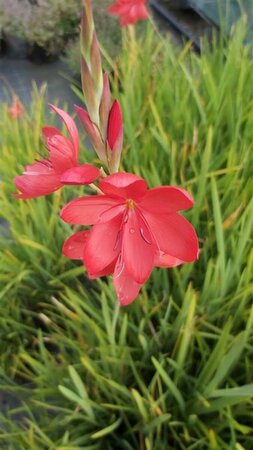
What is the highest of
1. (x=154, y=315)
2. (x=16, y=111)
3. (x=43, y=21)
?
(x=43, y=21)

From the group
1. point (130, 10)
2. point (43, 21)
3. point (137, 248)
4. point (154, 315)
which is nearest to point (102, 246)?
point (137, 248)

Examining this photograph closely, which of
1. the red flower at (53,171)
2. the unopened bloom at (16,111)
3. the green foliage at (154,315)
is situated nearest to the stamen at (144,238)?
Answer: the red flower at (53,171)

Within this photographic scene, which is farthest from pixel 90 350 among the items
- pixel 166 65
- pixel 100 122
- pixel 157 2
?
pixel 157 2

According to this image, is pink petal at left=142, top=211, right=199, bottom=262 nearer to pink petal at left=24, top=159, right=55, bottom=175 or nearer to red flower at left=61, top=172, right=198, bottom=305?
red flower at left=61, top=172, right=198, bottom=305

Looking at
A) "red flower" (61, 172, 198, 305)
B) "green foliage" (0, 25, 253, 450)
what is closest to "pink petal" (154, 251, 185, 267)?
"red flower" (61, 172, 198, 305)

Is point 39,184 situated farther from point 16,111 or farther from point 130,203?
point 16,111

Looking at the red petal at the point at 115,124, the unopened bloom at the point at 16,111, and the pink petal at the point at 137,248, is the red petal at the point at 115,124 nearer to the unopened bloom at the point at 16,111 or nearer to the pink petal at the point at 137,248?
the pink petal at the point at 137,248
